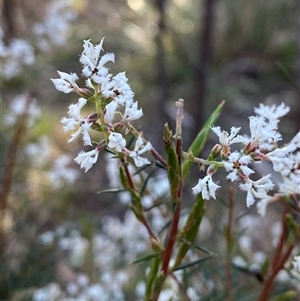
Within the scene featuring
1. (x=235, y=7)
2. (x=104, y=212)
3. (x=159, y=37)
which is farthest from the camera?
(x=235, y=7)

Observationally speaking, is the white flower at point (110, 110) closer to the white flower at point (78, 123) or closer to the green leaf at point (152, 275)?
the white flower at point (78, 123)

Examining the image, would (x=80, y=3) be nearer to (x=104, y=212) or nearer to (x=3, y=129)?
(x=104, y=212)

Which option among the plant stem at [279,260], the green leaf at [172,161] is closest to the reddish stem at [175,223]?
the green leaf at [172,161]

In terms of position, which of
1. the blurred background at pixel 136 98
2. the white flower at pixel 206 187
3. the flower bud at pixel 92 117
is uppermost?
the flower bud at pixel 92 117

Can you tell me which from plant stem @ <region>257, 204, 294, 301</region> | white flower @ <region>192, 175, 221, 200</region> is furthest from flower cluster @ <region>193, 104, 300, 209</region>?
plant stem @ <region>257, 204, 294, 301</region>

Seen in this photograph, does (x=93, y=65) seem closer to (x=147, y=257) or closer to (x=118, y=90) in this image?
(x=118, y=90)

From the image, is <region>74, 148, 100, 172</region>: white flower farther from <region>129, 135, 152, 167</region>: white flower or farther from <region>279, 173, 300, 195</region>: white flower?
<region>279, 173, 300, 195</region>: white flower

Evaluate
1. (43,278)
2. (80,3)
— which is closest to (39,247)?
(43,278)
